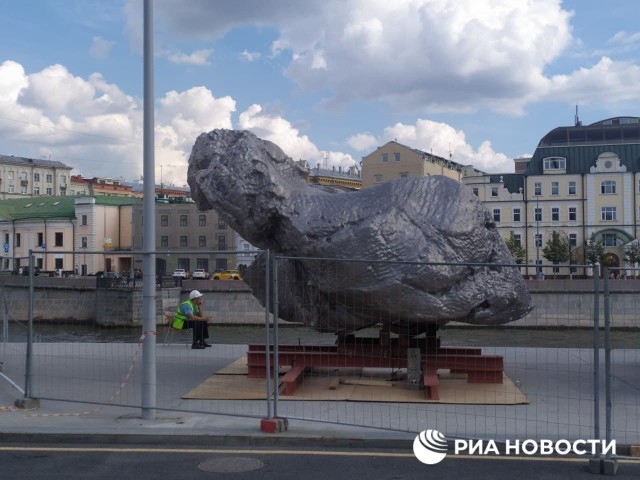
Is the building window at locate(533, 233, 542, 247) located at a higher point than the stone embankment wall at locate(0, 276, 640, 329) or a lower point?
higher

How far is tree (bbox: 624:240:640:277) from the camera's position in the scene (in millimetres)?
59094

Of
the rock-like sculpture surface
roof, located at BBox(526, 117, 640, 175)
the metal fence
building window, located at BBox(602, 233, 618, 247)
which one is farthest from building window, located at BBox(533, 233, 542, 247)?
the rock-like sculpture surface

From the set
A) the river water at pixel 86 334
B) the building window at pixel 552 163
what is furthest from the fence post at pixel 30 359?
the building window at pixel 552 163

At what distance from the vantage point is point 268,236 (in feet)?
40.5

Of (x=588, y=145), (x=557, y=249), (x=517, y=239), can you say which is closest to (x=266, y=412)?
(x=557, y=249)

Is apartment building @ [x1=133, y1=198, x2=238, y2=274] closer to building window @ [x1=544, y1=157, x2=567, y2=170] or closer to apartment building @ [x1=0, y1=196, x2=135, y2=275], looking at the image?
apartment building @ [x1=0, y1=196, x2=135, y2=275]

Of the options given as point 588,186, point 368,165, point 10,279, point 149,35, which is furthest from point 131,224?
point 149,35

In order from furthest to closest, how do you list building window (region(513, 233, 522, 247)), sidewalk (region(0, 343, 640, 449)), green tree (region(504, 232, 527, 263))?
building window (region(513, 233, 522, 247)), green tree (region(504, 232, 527, 263)), sidewalk (region(0, 343, 640, 449))

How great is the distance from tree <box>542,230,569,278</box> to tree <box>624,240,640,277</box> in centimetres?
479

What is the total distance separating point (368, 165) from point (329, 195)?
228 feet

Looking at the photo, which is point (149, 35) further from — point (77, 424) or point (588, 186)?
point (588, 186)

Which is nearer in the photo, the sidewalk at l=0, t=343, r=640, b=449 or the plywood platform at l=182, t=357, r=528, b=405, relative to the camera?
the sidewalk at l=0, t=343, r=640, b=449

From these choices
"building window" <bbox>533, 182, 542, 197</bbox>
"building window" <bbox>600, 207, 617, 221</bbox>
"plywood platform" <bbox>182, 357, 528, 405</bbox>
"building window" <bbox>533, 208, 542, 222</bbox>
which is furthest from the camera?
"building window" <bbox>533, 182, 542, 197</bbox>

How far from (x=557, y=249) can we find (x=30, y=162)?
81.6m
